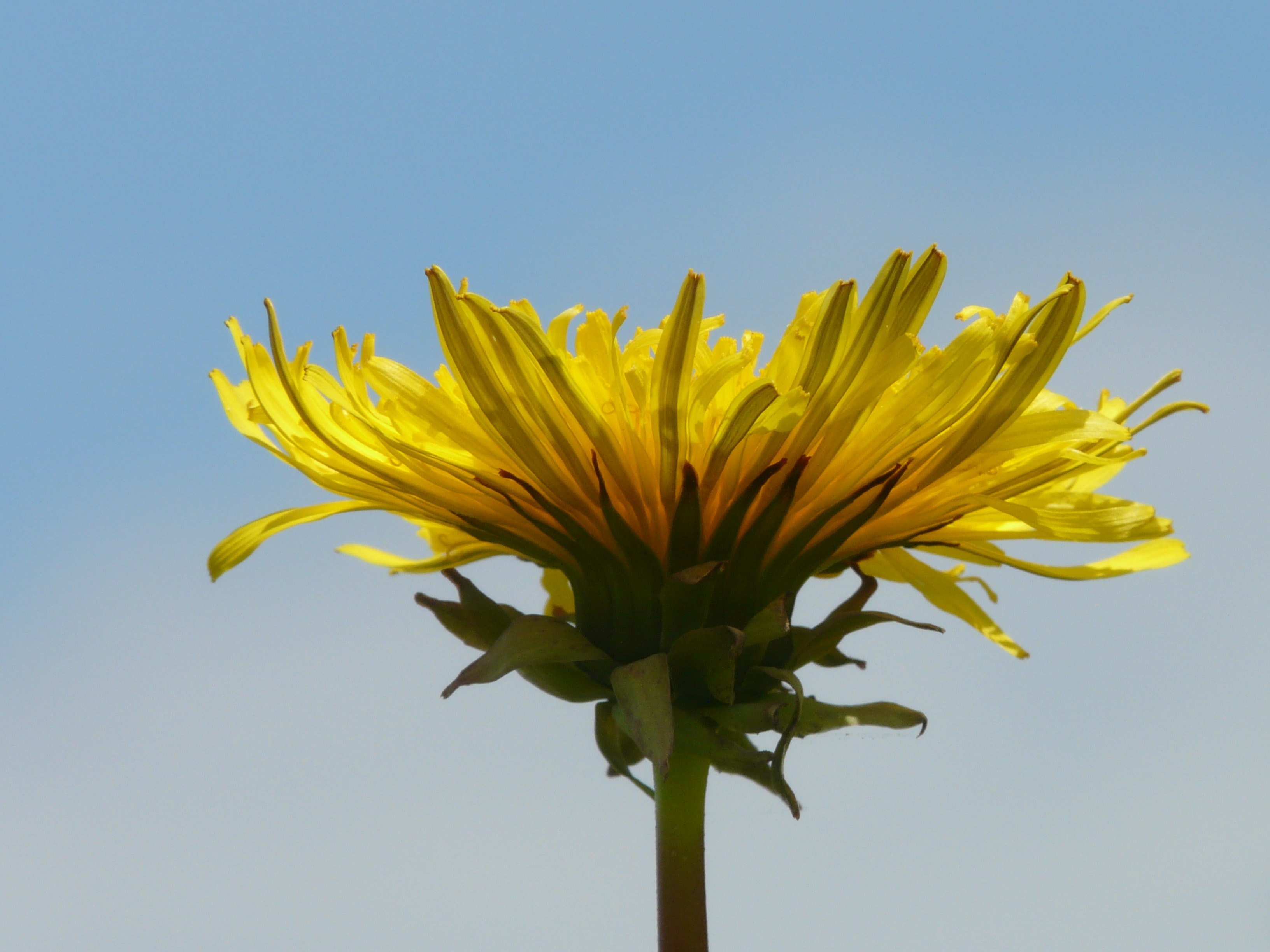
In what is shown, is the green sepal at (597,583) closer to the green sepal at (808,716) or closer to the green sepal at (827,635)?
the green sepal at (808,716)

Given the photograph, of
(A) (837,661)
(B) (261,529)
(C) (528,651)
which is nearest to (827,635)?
(A) (837,661)

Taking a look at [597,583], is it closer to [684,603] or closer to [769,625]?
[684,603]

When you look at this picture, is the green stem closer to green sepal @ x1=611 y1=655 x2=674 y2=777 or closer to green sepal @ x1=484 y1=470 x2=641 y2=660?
green sepal @ x1=611 y1=655 x2=674 y2=777

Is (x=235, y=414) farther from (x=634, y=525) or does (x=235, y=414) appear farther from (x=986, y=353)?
(x=986, y=353)

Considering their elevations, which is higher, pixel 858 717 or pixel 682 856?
pixel 858 717

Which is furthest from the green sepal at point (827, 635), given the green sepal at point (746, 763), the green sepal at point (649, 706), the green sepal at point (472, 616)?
the green sepal at point (472, 616)

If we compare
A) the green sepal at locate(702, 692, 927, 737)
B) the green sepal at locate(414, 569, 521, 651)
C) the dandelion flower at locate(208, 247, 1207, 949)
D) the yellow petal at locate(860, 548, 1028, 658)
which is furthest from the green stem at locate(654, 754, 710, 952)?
the yellow petal at locate(860, 548, 1028, 658)

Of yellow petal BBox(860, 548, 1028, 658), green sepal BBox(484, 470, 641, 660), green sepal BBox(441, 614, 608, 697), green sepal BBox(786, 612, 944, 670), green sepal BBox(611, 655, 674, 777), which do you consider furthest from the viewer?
yellow petal BBox(860, 548, 1028, 658)
